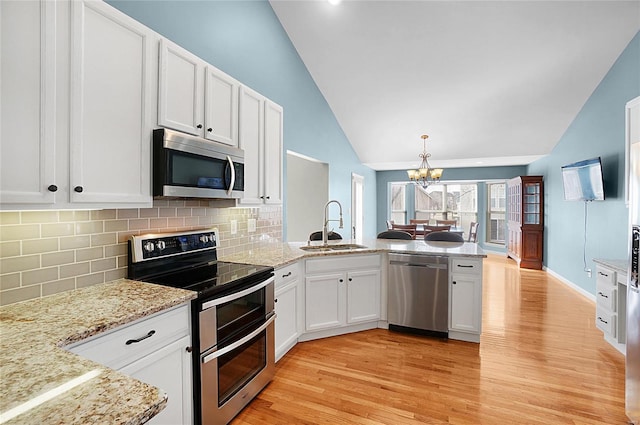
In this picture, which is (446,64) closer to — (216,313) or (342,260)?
(342,260)

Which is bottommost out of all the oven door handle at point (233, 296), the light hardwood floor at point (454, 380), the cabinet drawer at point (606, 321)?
the light hardwood floor at point (454, 380)

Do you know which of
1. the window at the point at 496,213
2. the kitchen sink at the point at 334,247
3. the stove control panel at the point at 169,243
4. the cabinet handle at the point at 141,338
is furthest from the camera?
the window at the point at 496,213

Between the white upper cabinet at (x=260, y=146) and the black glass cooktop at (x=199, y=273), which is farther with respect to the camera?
the white upper cabinet at (x=260, y=146)

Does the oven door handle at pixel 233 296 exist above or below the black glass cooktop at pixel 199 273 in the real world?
below

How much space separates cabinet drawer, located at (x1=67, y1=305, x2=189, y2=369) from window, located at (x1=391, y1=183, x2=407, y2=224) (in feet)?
29.7

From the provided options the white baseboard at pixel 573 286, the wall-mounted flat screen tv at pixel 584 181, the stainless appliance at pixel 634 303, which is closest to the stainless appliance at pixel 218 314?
the stainless appliance at pixel 634 303

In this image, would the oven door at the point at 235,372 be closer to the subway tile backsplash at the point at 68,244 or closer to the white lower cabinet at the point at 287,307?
the white lower cabinet at the point at 287,307

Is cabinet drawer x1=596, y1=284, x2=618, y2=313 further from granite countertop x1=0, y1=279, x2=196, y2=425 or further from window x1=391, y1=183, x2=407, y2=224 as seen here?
window x1=391, y1=183, x2=407, y2=224

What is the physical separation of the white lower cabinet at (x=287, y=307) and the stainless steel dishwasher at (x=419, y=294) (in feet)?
3.40

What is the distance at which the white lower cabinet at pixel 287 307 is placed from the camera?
2627mm

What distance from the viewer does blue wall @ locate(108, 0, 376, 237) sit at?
8.07 ft

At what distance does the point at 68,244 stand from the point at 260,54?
2.82 metres

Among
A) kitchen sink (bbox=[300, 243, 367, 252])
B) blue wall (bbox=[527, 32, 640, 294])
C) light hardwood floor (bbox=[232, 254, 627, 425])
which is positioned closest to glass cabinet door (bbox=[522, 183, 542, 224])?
blue wall (bbox=[527, 32, 640, 294])

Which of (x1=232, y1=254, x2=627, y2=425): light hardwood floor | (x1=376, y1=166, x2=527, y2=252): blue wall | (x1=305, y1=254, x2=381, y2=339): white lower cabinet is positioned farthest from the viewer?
(x1=376, y1=166, x2=527, y2=252): blue wall
